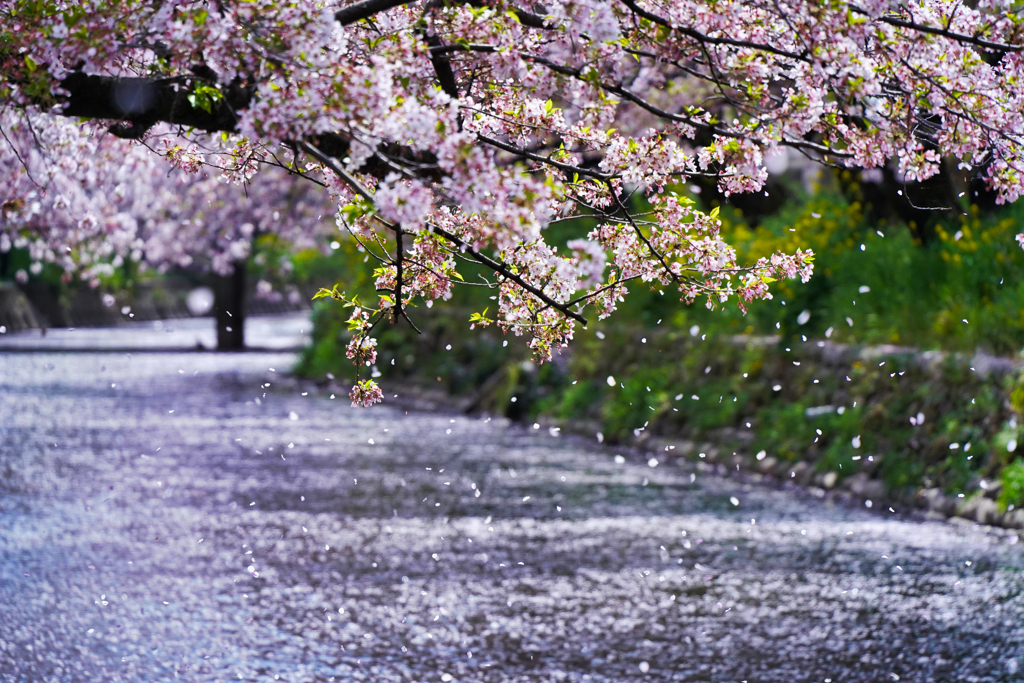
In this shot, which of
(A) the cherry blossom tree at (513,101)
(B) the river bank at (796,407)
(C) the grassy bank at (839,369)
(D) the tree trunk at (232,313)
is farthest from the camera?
(D) the tree trunk at (232,313)

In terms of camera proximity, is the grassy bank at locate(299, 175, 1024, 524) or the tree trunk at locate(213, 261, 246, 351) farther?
the tree trunk at locate(213, 261, 246, 351)

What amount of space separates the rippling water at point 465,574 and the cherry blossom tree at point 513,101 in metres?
1.92

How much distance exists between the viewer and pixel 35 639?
19.9 feet

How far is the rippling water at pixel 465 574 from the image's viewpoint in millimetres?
5820

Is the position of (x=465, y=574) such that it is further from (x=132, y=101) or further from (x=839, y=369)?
(x=839, y=369)

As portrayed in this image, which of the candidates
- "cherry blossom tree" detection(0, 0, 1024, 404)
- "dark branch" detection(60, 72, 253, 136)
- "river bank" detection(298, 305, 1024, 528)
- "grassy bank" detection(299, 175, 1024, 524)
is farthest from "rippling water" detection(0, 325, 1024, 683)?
"dark branch" detection(60, 72, 253, 136)

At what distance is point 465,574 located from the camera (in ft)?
25.1

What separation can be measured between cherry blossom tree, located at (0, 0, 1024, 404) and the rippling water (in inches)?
75.5

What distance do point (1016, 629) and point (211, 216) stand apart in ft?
76.7

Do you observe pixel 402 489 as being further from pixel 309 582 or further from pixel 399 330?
pixel 399 330

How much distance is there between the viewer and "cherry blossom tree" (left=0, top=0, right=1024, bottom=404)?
3371 mm

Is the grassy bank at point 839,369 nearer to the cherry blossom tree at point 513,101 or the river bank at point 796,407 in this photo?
the river bank at point 796,407

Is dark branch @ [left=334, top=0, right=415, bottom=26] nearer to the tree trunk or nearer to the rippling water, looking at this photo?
the rippling water

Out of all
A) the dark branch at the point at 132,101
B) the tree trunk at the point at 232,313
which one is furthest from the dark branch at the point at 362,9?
the tree trunk at the point at 232,313
